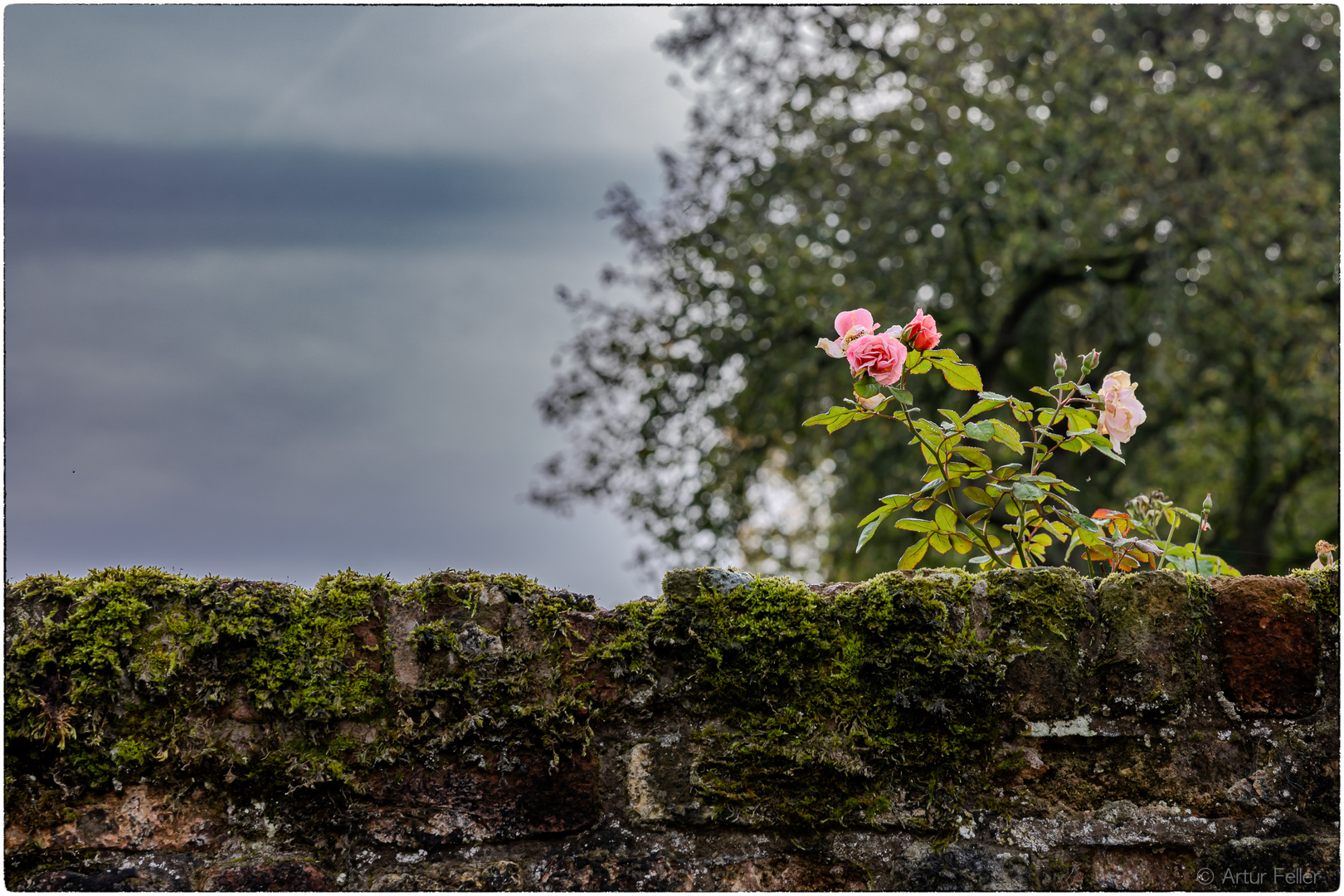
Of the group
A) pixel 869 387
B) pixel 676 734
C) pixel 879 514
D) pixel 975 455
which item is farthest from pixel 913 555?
pixel 676 734

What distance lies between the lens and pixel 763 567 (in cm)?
1045

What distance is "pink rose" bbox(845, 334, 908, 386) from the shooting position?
1.68 m

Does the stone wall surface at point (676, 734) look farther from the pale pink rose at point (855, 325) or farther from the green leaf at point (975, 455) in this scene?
the pale pink rose at point (855, 325)

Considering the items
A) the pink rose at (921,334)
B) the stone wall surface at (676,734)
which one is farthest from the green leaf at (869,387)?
the stone wall surface at (676,734)

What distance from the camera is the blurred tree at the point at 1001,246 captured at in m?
7.16

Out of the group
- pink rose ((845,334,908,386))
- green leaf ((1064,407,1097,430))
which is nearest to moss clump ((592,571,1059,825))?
pink rose ((845,334,908,386))

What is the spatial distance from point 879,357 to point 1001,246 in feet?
21.1

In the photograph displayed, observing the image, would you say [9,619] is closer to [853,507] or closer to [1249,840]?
[1249,840]

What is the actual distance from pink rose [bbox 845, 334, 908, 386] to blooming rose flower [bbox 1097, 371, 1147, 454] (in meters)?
0.42

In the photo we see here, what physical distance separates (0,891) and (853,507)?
24.8 ft

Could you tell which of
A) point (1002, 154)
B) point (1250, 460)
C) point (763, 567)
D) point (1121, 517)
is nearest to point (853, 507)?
point (763, 567)

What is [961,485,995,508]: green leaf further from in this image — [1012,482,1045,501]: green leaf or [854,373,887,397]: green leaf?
[854,373,887,397]: green leaf

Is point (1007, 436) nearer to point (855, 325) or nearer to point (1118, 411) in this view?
point (1118, 411)

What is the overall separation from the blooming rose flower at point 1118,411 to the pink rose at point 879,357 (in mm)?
423
